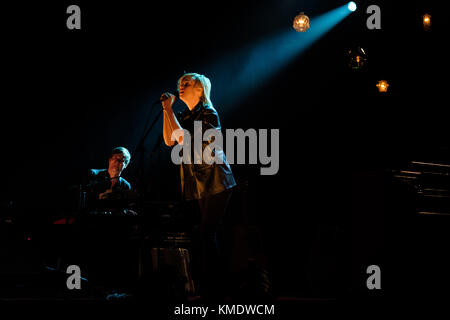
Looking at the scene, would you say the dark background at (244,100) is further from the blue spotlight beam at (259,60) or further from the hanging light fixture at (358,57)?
the hanging light fixture at (358,57)

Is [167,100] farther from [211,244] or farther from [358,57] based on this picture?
[358,57]

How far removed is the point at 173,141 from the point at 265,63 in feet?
10.7

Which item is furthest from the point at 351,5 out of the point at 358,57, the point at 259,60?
the point at 259,60

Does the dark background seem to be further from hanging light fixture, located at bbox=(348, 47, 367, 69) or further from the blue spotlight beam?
hanging light fixture, located at bbox=(348, 47, 367, 69)

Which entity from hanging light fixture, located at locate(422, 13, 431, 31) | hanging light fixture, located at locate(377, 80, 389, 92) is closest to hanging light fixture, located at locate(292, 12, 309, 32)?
Answer: hanging light fixture, located at locate(377, 80, 389, 92)

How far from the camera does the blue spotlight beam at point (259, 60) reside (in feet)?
19.5

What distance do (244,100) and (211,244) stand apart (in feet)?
11.1

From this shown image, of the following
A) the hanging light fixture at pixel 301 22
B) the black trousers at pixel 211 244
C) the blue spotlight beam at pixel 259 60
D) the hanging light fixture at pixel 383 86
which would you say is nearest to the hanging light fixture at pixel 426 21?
the hanging light fixture at pixel 383 86

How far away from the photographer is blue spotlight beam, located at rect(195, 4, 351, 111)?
19.5ft

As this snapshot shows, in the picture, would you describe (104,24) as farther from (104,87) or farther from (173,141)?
(173,141)

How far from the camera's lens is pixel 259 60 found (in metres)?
6.02
